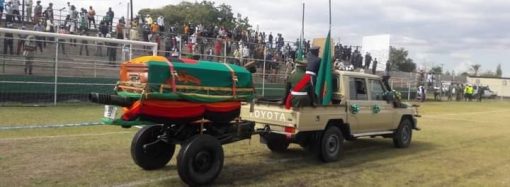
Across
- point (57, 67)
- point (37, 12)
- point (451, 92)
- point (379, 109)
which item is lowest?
point (451, 92)

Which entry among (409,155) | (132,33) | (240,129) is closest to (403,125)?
(409,155)

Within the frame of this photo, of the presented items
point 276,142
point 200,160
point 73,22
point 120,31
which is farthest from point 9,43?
point 200,160

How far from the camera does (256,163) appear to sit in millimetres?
9195

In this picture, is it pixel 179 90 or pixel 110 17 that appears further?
pixel 110 17

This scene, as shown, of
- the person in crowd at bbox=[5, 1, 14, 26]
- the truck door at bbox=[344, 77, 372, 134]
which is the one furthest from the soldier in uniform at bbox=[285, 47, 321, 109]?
the person in crowd at bbox=[5, 1, 14, 26]

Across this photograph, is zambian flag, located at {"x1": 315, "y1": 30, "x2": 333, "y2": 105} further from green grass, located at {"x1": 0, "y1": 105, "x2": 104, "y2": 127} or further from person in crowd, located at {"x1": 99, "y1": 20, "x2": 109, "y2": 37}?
person in crowd, located at {"x1": 99, "y1": 20, "x2": 109, "y2": 37}

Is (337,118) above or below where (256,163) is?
above

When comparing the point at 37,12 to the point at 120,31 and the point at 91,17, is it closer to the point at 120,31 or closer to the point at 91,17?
the point at 91,17

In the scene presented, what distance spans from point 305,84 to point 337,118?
3.43 feet

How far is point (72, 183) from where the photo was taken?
704cm

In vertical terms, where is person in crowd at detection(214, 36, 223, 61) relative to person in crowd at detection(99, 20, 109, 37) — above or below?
below

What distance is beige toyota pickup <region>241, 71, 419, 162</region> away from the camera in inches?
362

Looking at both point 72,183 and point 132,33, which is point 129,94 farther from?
point 132,33

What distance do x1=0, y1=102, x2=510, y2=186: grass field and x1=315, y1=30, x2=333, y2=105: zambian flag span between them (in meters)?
1.18
